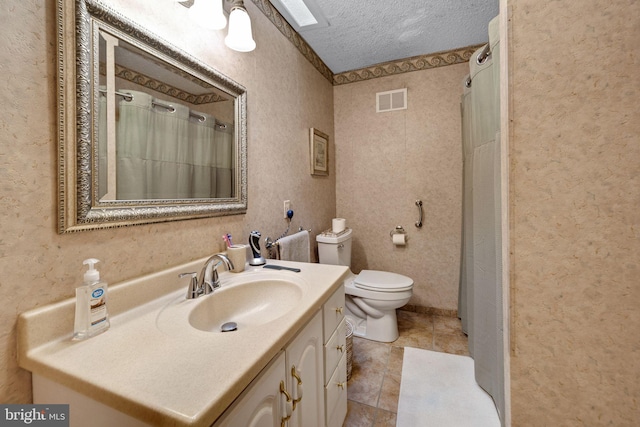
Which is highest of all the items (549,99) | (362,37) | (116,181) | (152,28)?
(362,37)

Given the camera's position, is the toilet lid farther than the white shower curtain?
Yes

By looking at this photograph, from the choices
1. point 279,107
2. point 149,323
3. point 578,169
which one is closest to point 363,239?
point 279,107

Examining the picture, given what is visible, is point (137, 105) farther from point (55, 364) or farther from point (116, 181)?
point (55, 364)

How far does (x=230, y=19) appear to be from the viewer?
3.68ft

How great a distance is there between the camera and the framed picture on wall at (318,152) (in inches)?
84.7

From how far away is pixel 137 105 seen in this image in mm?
894

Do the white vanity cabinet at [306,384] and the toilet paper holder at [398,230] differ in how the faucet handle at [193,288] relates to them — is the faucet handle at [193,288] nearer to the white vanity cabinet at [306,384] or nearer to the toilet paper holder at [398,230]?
the white vanity cabinet at [306,384]

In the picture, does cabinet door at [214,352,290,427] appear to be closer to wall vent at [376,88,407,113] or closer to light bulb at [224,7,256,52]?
light bulb at [224,7,256,52]

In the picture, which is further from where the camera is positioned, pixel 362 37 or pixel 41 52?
pixel 362 37

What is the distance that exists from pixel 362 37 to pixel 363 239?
5.63 feet

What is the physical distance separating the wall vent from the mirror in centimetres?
161

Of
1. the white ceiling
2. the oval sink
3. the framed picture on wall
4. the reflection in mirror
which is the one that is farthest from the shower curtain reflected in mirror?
the white ceiling

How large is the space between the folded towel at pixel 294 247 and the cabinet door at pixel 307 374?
2.01 ft

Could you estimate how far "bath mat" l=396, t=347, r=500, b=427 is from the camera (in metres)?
1.34
